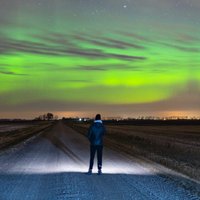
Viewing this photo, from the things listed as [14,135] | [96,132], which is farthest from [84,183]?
[14,135]

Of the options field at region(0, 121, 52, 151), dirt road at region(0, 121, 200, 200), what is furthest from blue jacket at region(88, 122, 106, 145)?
field at region(0, 121, 52, 151)

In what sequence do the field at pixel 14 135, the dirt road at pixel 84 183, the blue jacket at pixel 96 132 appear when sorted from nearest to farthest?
the dirt road at pixel 84 183 → the blue jacket at pixel 96 132 → the field at pixel 14 135

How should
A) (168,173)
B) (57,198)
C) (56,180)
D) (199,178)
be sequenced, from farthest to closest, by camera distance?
(168,173)
(199,178)
(56,180)
(57,198)

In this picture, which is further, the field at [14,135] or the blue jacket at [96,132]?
the field at [14,135]

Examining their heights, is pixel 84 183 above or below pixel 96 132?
below

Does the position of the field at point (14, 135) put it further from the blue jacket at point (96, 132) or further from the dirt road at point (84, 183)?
the blue jacket at point (96, 132)

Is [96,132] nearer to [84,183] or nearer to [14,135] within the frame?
[84,183]

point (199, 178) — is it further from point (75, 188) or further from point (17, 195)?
point (17, 195)

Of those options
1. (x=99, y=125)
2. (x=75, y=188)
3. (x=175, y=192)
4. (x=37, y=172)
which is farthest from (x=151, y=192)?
(x=37, y=172)

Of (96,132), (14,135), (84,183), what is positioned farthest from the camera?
(14,135)

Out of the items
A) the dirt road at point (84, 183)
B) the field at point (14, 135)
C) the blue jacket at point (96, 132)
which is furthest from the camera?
the field at point (14, 135)

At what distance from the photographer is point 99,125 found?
1644 centimetres

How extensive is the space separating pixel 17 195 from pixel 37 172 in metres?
5.19

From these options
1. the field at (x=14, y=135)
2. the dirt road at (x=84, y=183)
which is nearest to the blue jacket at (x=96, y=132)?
the dirt road at (x=84, y=183)
